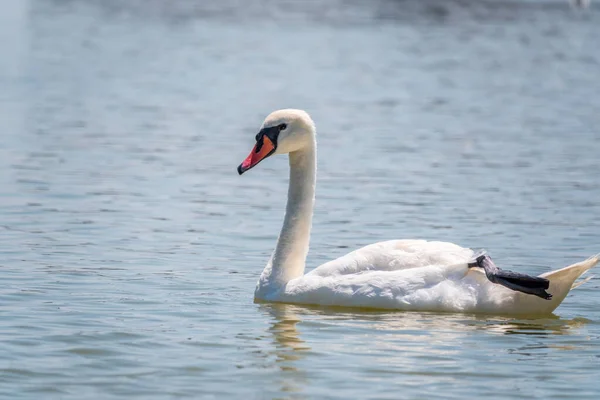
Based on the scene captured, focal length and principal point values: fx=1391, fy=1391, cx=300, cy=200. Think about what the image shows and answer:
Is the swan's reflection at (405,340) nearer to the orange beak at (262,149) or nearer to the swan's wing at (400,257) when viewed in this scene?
the swan's wing at (400,257)

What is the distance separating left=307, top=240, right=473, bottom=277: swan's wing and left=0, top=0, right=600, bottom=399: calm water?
1.30ft

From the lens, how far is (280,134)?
464 inches

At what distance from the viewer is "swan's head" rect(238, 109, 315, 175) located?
38.5 ft

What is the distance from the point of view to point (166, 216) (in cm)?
1642

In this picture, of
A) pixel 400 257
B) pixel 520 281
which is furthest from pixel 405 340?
pixel 400 257

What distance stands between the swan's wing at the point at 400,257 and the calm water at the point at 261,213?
1.30 ft

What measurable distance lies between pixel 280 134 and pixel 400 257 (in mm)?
1569

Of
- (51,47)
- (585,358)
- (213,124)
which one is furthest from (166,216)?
(51,47)

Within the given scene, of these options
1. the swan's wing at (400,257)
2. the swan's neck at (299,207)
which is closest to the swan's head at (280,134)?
the swan's neck at (299,207)

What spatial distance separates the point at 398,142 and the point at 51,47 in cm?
2561

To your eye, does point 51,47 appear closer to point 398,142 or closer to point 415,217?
point 398,142

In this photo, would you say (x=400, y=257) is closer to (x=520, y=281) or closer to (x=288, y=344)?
(x=520, y=281)

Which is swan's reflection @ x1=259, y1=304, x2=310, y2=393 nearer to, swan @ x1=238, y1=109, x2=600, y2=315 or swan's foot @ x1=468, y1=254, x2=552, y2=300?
swan @ x1=238, y1=109, x2=600, y2=315

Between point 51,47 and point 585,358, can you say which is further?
point 51,47
